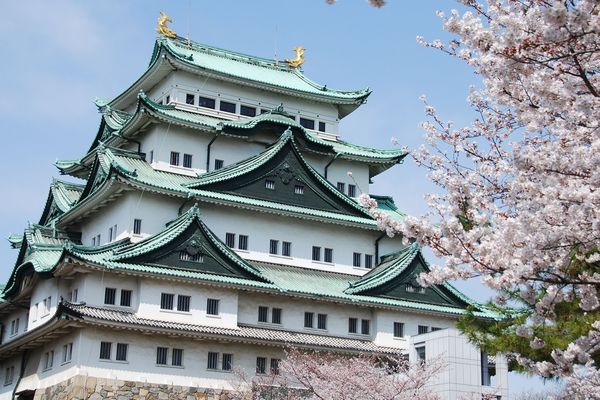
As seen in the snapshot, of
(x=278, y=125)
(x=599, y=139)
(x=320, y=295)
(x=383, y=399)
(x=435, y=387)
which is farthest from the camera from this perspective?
(x=278, y=125)

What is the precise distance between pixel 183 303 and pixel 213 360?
282cm

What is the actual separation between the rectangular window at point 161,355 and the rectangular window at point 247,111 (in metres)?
15.0

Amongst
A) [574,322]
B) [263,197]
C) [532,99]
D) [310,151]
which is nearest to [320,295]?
[263,197]

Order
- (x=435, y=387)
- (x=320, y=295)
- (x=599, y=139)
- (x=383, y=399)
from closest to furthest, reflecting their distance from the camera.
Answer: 1. (x=599, y=139)
2. (x=383, y=399)
3. (x=435, y=387)
4. (x=320, y=295)

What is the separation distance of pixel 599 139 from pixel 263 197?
32.2m

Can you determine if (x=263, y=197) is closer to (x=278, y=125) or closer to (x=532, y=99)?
(x=278, y=125)

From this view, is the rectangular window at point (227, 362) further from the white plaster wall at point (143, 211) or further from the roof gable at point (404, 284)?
the white plaster wall at point (143, 211)

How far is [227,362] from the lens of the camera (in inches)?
1490

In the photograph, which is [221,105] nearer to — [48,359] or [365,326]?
[365,326]

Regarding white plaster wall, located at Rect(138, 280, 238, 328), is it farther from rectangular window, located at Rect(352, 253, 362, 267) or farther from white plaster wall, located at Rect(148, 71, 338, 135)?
Result: white plaster wall, located at Rect(148, 71, 338, 135)

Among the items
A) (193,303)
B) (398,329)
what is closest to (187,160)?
(193,303)

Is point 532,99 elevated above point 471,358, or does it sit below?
above

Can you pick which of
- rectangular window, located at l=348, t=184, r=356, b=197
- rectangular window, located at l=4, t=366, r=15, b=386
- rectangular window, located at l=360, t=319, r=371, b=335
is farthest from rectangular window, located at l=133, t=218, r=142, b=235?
rectangular window, located at l=348, t=184, r=356, b=197

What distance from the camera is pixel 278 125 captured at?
4419 centimetres
